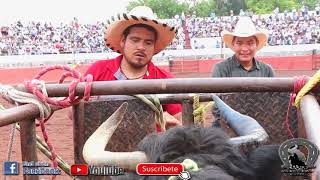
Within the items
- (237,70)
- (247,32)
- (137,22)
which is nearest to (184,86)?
(137,22)

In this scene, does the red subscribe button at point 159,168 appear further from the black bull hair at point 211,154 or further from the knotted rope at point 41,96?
the knotted rope at point 41,96

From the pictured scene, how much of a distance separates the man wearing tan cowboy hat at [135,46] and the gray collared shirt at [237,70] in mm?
641

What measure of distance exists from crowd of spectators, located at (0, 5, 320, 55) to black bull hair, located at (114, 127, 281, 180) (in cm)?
2352

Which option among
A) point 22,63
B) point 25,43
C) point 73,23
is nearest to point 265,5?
point 73,23

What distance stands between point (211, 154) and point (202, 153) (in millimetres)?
35

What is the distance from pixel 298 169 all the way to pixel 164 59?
20.4 meters

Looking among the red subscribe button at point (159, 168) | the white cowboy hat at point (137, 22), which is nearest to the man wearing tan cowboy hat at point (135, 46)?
the white cowboy hat at point (137, 22)

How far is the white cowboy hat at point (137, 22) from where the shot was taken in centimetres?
308

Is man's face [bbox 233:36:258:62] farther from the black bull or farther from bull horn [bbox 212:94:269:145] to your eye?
the black bull

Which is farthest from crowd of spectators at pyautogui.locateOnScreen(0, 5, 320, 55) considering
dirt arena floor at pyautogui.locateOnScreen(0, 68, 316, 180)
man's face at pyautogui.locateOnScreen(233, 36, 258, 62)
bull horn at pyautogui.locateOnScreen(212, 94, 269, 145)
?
bull horn at pyautogui.locateOnScreen(212, 94, 269, 145)

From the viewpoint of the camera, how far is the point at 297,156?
1.67m

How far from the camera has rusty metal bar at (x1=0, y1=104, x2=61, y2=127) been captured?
191 centimetres

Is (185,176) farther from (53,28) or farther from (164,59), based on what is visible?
(53,28)

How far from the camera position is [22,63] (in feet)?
69.2
